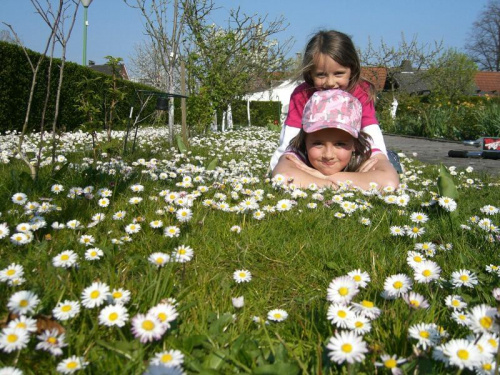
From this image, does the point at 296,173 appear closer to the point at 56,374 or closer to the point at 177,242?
the point at 177,242

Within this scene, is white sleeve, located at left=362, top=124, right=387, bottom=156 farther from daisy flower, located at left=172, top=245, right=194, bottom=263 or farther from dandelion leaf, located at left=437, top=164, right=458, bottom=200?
daisy flower, located at left=172, top=245, right=194, bottom=263

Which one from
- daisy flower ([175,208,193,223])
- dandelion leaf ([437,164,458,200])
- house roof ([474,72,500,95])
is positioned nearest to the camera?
daisy flower ([175,208,193,223])

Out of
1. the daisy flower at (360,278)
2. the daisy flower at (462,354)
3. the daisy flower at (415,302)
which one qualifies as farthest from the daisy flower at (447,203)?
the daisy flower at (462,354)

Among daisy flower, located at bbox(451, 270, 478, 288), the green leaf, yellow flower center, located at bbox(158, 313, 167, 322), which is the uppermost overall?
yellow flower center, located at bbox(158, 313, 167, 322)

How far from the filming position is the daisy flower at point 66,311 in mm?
1113

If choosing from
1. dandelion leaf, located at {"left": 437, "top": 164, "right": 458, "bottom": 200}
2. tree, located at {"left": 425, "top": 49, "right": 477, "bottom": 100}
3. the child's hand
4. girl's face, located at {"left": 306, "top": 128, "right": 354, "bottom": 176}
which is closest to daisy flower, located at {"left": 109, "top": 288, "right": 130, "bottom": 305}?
dandelion leaf, located at {"left": 437, "top": 164, "right": 458, "bottom": 200}

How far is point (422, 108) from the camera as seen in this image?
690 inches

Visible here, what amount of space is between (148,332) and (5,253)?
98 cm

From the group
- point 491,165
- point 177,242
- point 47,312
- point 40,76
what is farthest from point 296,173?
point 40,76

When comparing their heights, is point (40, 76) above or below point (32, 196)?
above

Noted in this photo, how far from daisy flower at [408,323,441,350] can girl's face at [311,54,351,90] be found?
3398 millimetres

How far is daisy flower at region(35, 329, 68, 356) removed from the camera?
101cm

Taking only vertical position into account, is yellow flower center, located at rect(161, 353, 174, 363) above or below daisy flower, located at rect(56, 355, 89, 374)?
above

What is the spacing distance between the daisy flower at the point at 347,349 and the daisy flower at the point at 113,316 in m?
0.54
